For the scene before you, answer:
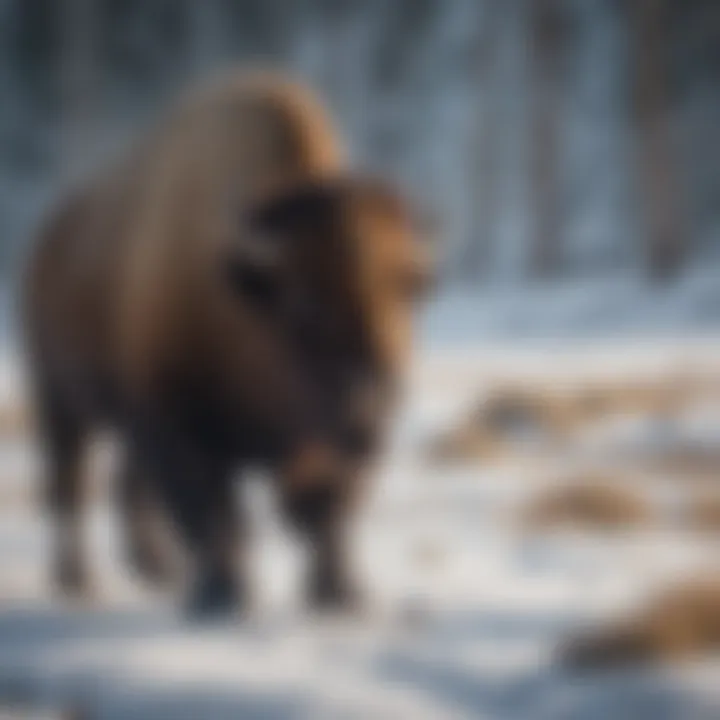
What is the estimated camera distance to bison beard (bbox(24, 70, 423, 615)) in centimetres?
91

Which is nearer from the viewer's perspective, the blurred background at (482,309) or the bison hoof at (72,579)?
the blurred background at (482,309)

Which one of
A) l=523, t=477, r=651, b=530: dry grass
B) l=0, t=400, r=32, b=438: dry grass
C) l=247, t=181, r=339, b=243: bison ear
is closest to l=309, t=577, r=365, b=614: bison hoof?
l=523, t=477, r=651, b=530: dry grass

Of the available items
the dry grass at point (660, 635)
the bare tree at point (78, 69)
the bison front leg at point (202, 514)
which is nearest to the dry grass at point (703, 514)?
the dry grass at point (660, 635)

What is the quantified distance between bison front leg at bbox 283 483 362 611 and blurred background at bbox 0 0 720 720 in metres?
0.02

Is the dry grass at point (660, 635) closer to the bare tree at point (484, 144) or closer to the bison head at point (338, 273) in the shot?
the bison head at point (338, 273)

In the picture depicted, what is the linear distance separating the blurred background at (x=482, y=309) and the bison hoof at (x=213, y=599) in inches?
0.9

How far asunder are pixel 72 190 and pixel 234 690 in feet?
1.97

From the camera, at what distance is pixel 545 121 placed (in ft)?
3.21

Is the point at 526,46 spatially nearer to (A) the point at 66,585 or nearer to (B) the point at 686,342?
(B) the point at 686,342

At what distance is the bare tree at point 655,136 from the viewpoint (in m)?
0.93

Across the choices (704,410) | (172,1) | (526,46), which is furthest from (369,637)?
(172,1)

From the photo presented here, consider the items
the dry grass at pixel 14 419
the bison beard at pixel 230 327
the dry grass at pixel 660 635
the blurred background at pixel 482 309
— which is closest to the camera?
the dry grass at pixel 660 635

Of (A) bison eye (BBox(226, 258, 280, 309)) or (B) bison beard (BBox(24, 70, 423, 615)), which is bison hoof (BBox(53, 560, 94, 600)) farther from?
(A) bison eye (BBox(226, 258, 280, 309))

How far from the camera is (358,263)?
904 mm
